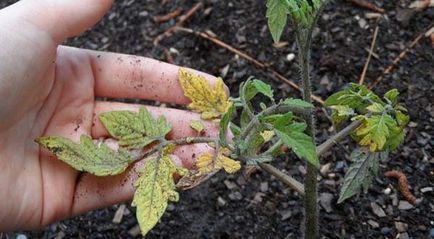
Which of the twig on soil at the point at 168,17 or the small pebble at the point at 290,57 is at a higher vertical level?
the twig on soil at the point at 168,17

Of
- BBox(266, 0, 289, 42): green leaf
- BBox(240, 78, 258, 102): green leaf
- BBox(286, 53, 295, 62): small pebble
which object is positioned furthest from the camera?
BBox(286, 53, 295, 62): small pebble

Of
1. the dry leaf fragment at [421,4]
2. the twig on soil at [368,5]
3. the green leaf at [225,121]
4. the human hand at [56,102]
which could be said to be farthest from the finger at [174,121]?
the dry leaf fragment at [421,4]

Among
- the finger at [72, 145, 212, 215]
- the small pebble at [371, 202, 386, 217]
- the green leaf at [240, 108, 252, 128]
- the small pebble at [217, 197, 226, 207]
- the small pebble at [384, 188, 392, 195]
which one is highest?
the green leaf at [240, 108, 252, 128]

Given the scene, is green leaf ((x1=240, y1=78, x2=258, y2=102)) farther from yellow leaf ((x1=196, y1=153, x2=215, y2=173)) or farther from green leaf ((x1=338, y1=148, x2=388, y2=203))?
green leaf ((x1=338, y1=148, x2=388, y2=203))

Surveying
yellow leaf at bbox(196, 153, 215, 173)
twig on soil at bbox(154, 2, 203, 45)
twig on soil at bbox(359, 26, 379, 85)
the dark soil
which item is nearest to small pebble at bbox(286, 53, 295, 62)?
the dark soil

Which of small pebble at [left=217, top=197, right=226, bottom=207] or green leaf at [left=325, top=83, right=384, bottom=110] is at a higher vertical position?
green leaf at [left=325, top=83, right=384, bottom=110]

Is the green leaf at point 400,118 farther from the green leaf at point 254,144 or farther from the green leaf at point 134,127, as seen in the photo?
the green leaf at point 134,127

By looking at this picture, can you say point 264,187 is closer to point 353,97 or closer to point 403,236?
point 403,236

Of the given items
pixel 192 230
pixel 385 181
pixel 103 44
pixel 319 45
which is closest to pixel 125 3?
pixel 103 44
